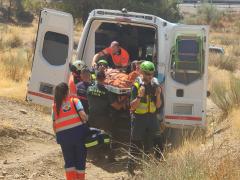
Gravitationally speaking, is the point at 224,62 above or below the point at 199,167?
below

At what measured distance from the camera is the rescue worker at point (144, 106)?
8148 mm

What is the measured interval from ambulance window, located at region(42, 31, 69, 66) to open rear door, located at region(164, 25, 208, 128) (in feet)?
6.83

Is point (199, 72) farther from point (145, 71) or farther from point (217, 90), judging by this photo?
point (217, 90)


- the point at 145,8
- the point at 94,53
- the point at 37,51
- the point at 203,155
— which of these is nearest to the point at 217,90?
the point at 94,53

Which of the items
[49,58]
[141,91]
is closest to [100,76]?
[141,91]

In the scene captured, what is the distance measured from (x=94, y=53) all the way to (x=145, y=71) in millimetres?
3498

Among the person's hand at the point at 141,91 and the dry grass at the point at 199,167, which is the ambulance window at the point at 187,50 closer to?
the person's hand at the point at 141,91

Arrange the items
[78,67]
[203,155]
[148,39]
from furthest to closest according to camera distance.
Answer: [148,39]
[78,67]
[203,155]

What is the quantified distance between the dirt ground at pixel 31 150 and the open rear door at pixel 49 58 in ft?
2.17

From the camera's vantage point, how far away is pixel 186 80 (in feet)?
32.0

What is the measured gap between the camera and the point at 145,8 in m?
29.6

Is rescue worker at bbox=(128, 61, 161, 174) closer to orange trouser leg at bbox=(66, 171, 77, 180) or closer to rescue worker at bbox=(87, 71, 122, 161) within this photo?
orange trouser leg at bbox=(66, 171, 77, 180)

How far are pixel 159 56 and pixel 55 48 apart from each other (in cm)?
209

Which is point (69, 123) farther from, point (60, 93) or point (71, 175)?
point (71, 175)
